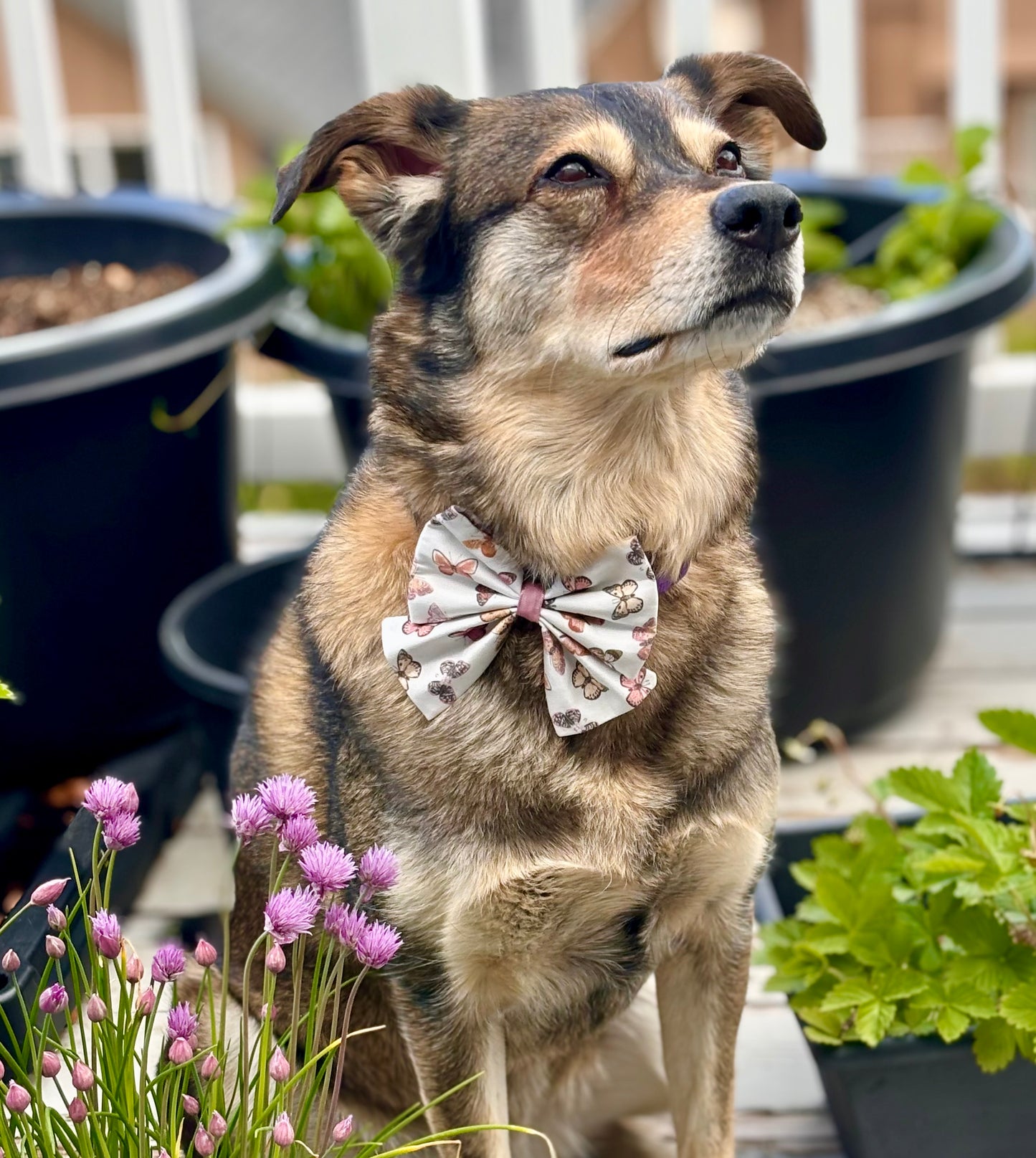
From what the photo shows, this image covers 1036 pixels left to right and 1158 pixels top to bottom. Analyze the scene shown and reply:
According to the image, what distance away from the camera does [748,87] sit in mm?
1831

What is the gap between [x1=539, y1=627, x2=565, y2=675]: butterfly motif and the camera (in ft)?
5.43

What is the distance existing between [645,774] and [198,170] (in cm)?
309

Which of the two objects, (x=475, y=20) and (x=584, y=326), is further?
(x=475, y=20)

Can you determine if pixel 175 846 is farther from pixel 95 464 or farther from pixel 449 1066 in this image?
pixel 449 1066

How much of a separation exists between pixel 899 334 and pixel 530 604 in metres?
1.41

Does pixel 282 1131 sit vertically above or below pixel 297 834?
below

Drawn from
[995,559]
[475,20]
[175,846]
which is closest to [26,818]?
[175,846]

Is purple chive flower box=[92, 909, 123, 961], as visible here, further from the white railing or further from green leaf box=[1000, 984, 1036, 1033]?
the white railing

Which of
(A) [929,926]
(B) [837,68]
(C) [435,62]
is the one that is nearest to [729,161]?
(A) [929,926]

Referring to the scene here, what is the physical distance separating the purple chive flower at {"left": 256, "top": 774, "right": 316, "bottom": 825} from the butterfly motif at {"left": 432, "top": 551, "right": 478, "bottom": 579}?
12.3 inches

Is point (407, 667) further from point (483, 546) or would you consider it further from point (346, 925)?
point (346, 925)

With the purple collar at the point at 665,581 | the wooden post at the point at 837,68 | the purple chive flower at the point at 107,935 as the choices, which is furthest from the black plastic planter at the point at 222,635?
the wooden post at the point at 837,68

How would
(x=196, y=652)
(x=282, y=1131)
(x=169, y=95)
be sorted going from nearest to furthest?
(x=282, y=1131)
(x=196, y=652)
(x=169, y=95)

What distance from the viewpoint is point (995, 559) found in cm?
393
